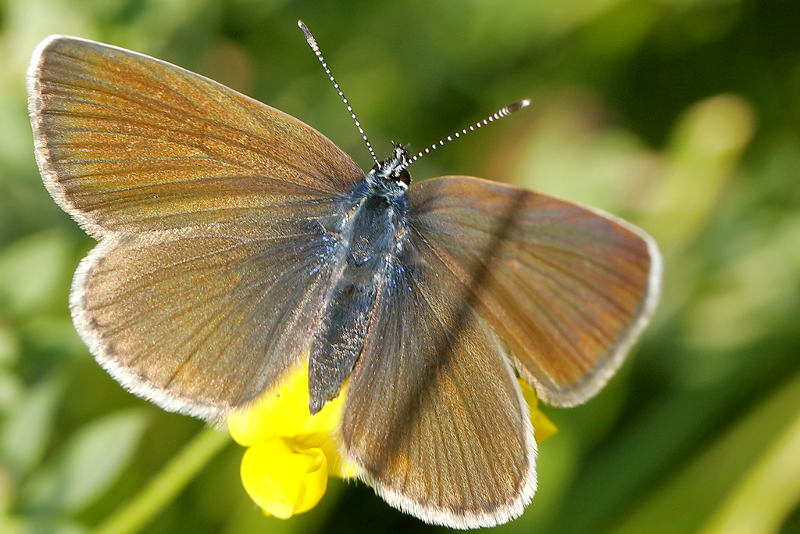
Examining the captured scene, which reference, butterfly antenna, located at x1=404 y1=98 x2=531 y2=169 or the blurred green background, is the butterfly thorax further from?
the blurred green background

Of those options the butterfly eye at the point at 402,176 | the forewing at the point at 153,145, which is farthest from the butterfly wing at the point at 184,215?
the butterfly eye at the point at 402,176

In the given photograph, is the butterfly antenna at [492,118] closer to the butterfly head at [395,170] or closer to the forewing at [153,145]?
the butterfly head at [395,170]

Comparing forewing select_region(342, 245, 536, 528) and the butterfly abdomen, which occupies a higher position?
the butterfly abdomen

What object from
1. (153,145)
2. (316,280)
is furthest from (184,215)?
(316,280)

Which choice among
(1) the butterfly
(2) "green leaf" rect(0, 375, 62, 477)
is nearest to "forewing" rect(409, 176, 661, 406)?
(1) the butterfly

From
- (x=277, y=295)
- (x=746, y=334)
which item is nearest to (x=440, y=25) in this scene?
(x=746, y=334)

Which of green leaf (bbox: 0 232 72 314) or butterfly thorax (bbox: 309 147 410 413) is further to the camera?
green leaf (bbox: 0 232 72 314)

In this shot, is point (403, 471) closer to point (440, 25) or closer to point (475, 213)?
point (475, 213)

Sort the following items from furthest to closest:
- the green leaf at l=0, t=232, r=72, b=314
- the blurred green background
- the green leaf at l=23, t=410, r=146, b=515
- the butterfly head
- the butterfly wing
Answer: the blurred green background, the green leaf at l=0, t=232, r=72, b=314, the green leaf at l=23, t=410, r=146, b=515, the butterfly head, the butterfly wing
